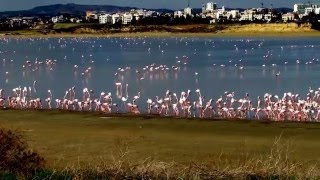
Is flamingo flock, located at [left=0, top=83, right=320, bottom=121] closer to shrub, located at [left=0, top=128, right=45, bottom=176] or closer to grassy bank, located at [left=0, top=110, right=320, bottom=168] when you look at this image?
grassy bank, located at [left=0, top=110, right=320, bottom=168]

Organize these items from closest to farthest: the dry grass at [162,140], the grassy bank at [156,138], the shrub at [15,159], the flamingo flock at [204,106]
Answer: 1. the shrub at [15,159]
2. the dry grass at [162,140]
3. the grassy bank at [156,138]
4. the flamingo flock at [204,106]

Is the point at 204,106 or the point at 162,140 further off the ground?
the point at 162,140

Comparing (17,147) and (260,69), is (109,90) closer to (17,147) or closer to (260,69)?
(260,69)

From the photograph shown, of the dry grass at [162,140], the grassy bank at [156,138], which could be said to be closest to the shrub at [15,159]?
the dry grass at [162,140]

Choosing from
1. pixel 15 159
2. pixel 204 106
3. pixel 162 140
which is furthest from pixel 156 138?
pixel 15 159

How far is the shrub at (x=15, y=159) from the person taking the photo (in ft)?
36.8

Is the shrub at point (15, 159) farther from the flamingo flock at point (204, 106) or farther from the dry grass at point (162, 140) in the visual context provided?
the flamingo flock at point (204, 106)

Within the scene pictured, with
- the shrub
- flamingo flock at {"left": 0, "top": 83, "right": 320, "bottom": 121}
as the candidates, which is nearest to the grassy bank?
flamingo flock at {"left": 0, "top": 83, "right": 320, "bottom": 121}

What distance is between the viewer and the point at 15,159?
11406mm

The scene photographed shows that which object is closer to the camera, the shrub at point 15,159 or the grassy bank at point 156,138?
the shrub at point 15,159

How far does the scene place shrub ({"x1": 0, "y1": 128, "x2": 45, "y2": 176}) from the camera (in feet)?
36.8

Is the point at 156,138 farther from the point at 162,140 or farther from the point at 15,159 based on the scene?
the point at 15,159

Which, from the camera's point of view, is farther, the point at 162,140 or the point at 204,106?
the point at 204,106

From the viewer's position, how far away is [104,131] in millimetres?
24375
